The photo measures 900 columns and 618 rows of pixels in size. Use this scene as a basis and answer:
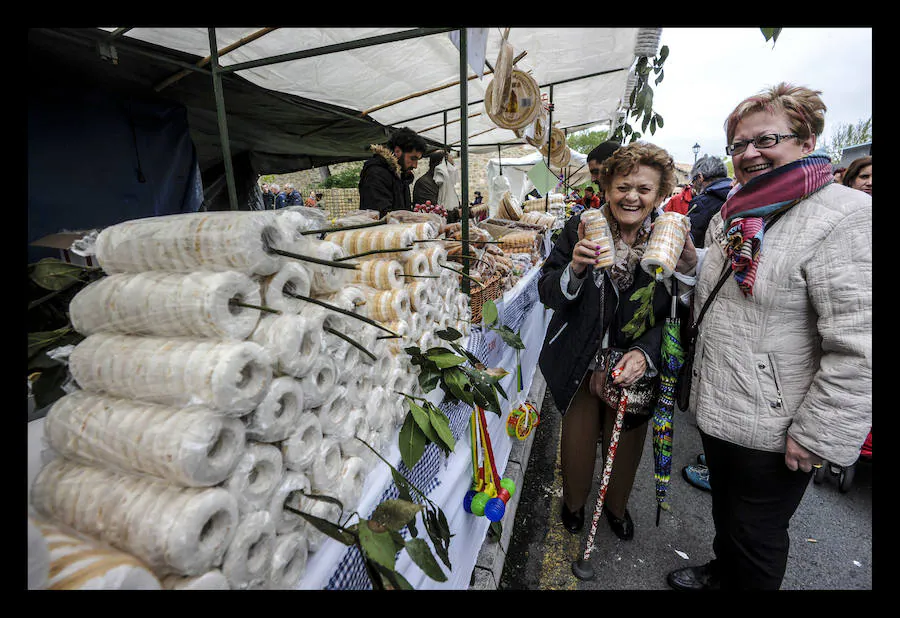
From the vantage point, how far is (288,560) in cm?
99

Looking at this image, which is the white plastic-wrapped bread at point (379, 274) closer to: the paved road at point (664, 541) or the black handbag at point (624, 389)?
the black handbag at point (624, 389)

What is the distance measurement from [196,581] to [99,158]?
4652 mm

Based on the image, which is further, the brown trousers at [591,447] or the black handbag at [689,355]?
the brown trousers at [591,447]

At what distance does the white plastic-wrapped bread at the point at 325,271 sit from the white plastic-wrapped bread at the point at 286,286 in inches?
2.3

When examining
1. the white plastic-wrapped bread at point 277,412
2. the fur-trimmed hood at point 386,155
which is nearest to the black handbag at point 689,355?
the white plastic-wrapped bread at point 277,412

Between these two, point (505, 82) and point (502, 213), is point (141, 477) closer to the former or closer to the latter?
point (505, 82)

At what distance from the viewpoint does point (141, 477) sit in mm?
859

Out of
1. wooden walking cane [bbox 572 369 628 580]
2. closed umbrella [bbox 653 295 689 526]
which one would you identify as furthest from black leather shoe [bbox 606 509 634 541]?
closed umbrella [bbox 653 295 689 526]

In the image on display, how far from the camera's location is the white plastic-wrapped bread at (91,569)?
26.4 inches

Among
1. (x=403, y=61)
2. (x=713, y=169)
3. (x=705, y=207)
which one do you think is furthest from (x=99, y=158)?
(x=713, y=169)

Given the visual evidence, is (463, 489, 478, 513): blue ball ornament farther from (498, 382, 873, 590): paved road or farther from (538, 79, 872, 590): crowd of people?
(538, 79, 872, 590): crowd of people

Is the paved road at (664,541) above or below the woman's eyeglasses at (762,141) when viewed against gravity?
below

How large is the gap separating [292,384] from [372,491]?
0.55 m

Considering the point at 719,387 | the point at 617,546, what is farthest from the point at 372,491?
the point at 617,546
